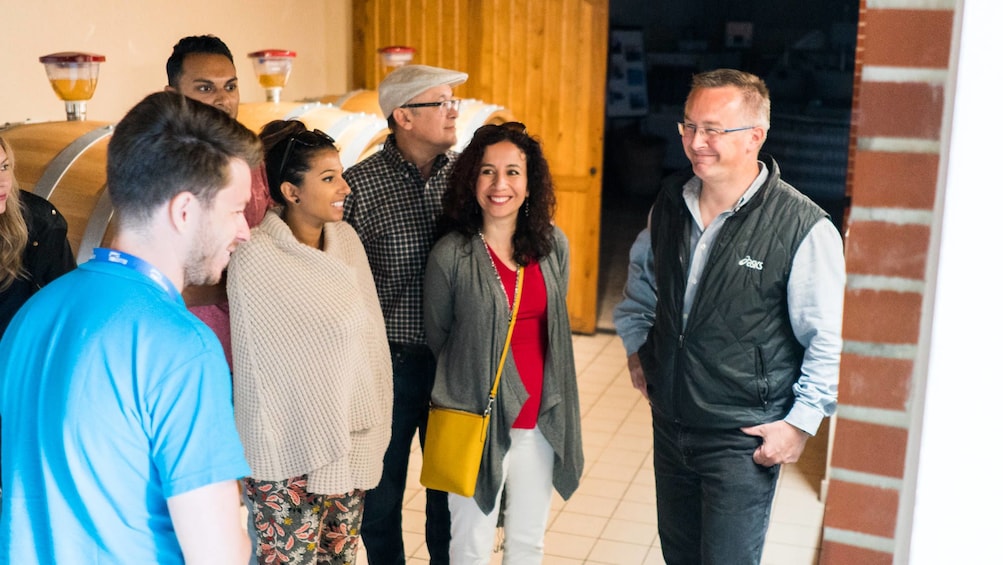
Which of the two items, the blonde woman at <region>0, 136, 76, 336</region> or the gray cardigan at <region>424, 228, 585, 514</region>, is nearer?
the blonde woman at <region>0, 136, 76, 336</region>

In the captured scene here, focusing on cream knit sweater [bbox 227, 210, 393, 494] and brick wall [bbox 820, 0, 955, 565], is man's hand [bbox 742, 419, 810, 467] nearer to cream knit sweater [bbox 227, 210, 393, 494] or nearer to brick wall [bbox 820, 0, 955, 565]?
cream knit sweater [bbox 227, 210, 393, 494]

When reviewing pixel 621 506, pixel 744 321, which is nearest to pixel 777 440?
pixel 744 321

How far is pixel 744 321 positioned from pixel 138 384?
158 cm

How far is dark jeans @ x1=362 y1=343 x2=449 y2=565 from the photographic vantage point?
123 inches

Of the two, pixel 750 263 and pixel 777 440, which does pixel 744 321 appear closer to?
pixel 750 263

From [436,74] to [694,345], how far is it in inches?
51.7

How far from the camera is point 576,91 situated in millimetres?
6453

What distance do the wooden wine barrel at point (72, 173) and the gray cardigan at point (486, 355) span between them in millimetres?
1014

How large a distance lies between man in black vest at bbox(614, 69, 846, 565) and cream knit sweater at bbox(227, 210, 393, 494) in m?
0.86

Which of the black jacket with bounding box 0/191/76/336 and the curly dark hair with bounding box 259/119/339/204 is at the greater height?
the curly dark hair with bounding box 259/119/339/204

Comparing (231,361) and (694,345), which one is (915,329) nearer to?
(694,345)

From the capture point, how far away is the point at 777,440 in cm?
258

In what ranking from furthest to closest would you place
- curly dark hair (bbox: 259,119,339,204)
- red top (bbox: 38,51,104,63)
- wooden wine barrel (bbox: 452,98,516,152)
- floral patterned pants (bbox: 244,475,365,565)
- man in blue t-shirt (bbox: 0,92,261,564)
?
wooden wine barrel (bbox: 452,98,516,152), red top (bbox: 38,51,104,63), curly dark hair (bbox: 259,119,339,204), floral patterned pants (bbox: 244,475,365,565), man in blue t-shirt (bbox: 0,92,261,564)

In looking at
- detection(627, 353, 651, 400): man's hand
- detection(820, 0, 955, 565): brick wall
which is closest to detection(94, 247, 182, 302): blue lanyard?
detection(820, 0, 955, 565): brick wall
